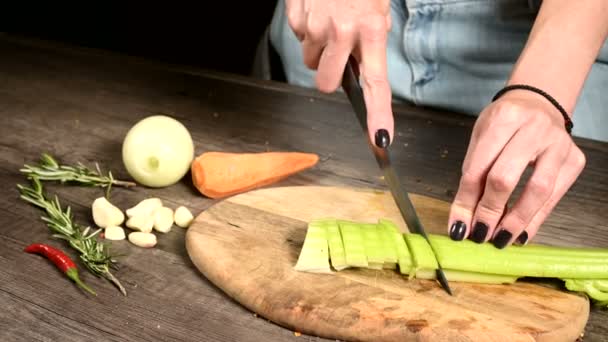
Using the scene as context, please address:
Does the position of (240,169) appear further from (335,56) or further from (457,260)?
(457,260)

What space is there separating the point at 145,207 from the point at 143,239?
92 millimetres

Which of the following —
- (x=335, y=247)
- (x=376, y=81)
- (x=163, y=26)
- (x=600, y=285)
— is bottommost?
(x=163, y=26)

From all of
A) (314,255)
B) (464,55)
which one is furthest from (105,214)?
(464,55)

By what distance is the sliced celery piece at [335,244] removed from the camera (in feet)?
4.00

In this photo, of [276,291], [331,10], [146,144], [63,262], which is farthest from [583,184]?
[63,262]

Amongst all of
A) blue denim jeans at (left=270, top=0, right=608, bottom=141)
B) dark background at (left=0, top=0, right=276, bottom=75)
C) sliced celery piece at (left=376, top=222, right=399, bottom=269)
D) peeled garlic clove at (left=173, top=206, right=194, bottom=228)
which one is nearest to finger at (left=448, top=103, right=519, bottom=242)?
sliced celery piece at (left=376, top=222, right=399, bottom=269)

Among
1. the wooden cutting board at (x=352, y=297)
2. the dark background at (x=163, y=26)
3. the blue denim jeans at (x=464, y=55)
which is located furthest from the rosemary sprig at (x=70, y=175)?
the dark background at (x=163, y=26)

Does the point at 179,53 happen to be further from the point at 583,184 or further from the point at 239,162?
A: the point at 583,184

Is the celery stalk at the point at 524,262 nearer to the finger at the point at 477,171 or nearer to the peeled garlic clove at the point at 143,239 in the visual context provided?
the finger at the point at 477,171

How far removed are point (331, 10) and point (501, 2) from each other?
70 centimetres

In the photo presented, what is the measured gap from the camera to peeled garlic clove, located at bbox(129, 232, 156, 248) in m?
1.34

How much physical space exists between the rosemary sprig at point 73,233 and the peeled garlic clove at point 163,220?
0.11 metres

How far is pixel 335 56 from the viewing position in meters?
1.42

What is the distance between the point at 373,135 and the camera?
4.50 feet
